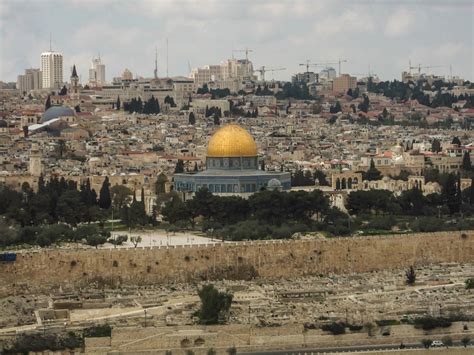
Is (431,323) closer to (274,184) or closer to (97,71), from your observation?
(274,184)

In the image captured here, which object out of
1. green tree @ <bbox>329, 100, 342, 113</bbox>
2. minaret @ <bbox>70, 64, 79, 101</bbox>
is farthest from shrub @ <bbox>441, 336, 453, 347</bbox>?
green tree @ <bbox>329, 100, 342, 113</bbox>

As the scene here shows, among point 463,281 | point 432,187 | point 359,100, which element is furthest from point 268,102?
point 463,281

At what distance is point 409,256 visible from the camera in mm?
48781

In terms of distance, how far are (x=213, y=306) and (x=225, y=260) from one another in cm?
806

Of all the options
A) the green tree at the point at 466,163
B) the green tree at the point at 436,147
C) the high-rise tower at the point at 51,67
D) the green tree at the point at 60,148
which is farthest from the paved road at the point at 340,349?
the high-rise tower at the point at 51,67

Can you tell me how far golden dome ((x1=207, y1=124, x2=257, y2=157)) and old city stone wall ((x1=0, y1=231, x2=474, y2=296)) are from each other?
48.5 ft

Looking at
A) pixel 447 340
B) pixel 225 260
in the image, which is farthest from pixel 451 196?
pixel 447 340

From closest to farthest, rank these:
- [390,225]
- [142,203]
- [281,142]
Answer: [390,225], [142,203], [281,142]

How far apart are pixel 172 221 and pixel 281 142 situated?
40294 mm

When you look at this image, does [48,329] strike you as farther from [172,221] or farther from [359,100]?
[359,100]

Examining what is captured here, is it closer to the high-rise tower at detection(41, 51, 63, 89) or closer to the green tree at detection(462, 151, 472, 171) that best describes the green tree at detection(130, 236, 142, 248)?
the green tree at detection(462, 151, 472, 171)

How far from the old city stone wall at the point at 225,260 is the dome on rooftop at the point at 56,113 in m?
58.4

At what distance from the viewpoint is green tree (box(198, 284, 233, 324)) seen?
38.0m

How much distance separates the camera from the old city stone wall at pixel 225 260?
44.4m
